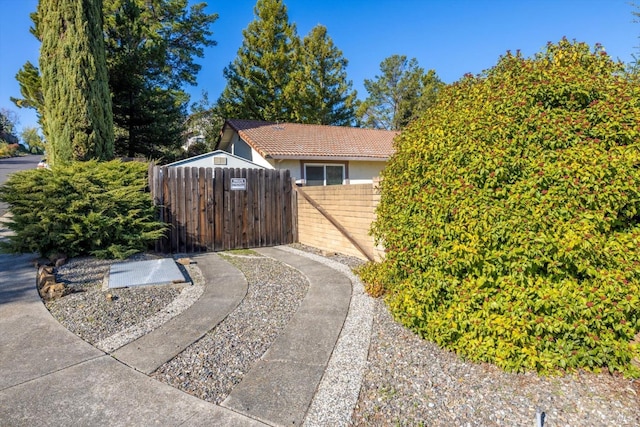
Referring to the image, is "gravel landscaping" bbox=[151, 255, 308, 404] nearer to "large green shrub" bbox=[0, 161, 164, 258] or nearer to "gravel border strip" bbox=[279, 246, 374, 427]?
"gravel border strip" bbox=[279, 246, 374, 427]

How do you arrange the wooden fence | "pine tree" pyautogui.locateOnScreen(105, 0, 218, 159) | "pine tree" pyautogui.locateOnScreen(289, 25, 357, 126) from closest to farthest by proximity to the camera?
the wooden fence, "pine tree" pyautogui.locateOnScreen(105, 0, 218, 159), "pine tree" pyautogui.locateOnScreen(289, 25, 357, 126)

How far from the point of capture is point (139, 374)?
8.36 ft

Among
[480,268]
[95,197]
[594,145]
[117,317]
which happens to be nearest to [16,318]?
[117,317]

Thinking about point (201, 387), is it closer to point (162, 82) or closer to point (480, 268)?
point (480, 268)

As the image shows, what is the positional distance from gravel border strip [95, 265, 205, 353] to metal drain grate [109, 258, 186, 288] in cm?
31

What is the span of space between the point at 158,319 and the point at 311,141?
11.6 meters

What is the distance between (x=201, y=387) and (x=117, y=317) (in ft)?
5.97

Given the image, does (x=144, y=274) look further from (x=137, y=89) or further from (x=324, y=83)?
(x=324, y=83)

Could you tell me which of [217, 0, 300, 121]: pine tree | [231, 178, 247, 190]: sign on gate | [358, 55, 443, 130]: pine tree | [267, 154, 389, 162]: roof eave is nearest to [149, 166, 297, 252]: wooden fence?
[231, 178, 247, 190]: sign on gate

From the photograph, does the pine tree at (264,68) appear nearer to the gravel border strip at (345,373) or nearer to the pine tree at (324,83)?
the pine tree at (324,83)

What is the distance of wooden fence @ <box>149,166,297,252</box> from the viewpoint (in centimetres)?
739

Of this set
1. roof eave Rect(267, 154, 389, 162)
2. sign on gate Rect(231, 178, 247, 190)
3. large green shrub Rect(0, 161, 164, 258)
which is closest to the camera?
large green shrub Rect(0, 161, 164, 258)

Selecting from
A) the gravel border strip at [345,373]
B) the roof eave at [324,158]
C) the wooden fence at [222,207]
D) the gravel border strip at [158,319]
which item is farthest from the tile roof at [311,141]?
the gravel border strip at [345,373]

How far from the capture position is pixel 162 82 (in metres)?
20.8
